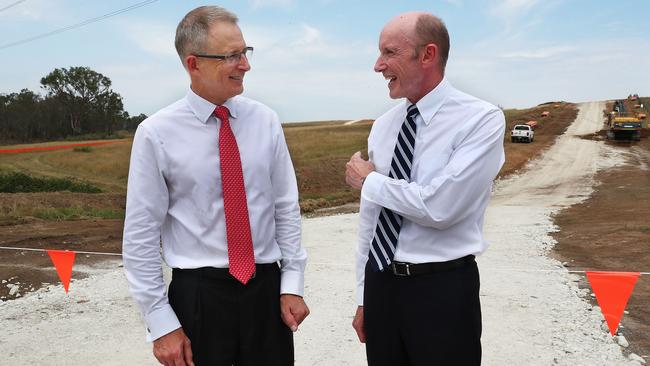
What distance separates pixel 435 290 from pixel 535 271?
255 inches

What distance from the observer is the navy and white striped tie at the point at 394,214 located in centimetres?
239

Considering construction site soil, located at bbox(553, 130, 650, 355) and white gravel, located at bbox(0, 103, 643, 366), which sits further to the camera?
construction site soil, located at bbox(553, 130, 650, 355)

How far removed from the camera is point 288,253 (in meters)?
2.54

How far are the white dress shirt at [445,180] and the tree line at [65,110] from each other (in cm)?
6969

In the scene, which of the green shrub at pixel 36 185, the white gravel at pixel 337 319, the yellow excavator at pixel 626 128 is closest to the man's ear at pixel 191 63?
the white gravel at pixel 337 319

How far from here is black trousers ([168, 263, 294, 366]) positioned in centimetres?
232

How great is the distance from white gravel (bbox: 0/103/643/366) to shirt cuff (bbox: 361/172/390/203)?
9.75 feet

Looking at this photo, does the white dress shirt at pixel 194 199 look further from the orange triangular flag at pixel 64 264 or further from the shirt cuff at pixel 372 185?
the orange triangular flag at pixel 64 264

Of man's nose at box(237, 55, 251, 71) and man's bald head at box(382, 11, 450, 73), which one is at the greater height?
man's bald head at box(382, 11, 450, 73)

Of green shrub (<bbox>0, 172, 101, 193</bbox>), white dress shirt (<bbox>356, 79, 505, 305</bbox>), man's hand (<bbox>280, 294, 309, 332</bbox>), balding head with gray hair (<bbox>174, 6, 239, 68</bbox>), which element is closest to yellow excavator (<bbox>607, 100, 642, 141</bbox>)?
green shrub (<bbox>0, 172, 101, 193</bbox>)

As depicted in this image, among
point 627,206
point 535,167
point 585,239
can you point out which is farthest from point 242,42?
point 535,167

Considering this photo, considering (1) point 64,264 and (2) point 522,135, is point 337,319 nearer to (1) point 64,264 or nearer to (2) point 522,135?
(1) point 64,264

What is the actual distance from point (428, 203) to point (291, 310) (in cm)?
78

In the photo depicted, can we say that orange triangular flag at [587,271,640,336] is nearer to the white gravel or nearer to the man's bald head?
the white gravel
